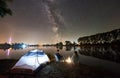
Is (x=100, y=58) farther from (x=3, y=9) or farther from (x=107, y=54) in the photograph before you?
(x=3, y=9)

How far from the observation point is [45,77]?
831 inches

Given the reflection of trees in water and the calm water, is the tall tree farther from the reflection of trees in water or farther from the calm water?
the reflection of trees in water

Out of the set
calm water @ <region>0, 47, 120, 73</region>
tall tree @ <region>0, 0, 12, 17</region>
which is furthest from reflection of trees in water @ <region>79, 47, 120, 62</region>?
tall tree @ <region>0, 0, 12, 17</region>

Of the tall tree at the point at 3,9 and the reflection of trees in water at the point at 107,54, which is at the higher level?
the tall tree at the point at 3,9

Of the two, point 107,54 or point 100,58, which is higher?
point 107,54

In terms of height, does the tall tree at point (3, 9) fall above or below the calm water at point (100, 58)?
above

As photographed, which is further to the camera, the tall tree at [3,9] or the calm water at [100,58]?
the calm water at [100,58]

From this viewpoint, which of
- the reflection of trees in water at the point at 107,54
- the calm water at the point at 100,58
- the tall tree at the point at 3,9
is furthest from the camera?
the reflection of trees in water at the point at 107,54

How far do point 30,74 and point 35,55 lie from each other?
283 inches

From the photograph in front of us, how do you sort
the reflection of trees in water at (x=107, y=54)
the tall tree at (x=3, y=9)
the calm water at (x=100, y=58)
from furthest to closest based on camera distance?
the reflection of trees in water at (x=107, y=54) → the calm water at (x=100, y=58) → the tall tree at (x=3, y=9)

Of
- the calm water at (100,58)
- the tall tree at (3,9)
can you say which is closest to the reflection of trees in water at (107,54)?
the calm water at (100,58)

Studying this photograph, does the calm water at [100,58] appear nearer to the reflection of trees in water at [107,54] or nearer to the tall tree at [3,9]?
the reflection of trees in water at [107,54]

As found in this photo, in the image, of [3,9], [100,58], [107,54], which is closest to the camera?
[3,9]

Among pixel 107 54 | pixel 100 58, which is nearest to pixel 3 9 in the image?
pixel 100 58
